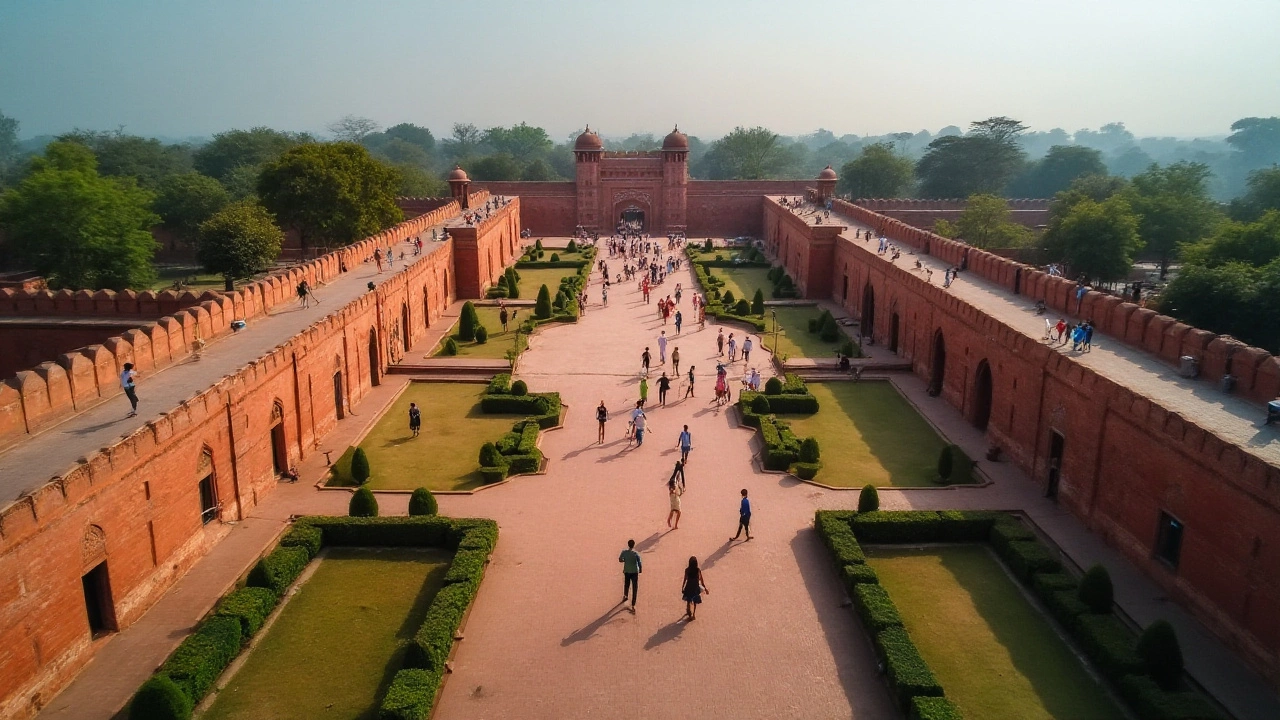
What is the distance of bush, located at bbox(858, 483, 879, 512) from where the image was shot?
17.0 m

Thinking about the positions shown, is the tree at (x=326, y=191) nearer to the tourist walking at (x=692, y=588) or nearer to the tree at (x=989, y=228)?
the tree at (x=989, y=228)

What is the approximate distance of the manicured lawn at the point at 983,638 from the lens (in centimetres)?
1184

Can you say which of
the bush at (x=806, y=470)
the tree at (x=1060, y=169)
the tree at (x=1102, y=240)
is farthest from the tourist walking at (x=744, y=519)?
the tree at (x=1060, y=169)

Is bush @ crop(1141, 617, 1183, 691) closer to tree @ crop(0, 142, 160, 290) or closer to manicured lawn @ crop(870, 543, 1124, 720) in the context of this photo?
manicured lawn @ crop(870, 543, 1124, 720)

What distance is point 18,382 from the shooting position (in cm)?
1478

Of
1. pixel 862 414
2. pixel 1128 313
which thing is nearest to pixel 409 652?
pixel 862 414

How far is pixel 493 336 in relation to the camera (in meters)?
33.2

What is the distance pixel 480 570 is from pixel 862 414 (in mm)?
13122

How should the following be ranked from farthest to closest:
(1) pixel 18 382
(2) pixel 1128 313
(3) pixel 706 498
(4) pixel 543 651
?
1. (2) pixel 1128 313
2. (3) pixel 706 498
3. (1) pixel 18 382
4. (4) pixel 543 651

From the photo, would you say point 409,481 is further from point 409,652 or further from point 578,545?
point 409,652

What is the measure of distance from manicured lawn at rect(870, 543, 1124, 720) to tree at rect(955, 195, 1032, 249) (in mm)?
38223

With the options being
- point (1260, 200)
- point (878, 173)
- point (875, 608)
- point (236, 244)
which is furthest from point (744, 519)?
point (878, 173)

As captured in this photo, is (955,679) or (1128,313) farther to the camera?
(1128,313)

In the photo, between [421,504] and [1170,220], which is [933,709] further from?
[1170,220]
